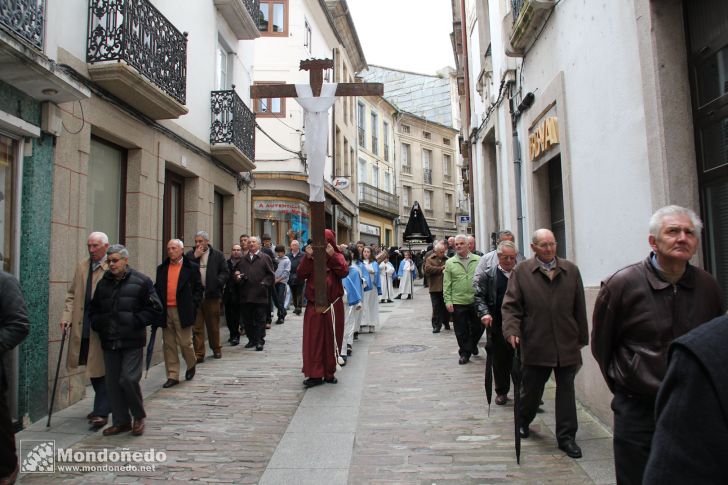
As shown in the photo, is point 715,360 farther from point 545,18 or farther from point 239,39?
point 239,39

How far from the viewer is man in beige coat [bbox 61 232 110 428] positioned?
5426mm

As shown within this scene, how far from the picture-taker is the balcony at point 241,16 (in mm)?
11766

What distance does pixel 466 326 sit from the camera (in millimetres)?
8281

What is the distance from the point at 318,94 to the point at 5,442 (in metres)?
4.82

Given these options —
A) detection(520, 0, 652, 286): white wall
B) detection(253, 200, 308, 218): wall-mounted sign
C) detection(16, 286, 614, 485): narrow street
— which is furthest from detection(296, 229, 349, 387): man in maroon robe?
detection(253, 200, 308, 218): wall-mounted sign

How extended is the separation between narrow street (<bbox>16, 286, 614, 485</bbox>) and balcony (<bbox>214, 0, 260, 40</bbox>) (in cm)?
787

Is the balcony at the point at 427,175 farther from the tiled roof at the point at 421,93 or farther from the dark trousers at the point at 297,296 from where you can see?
the dark trousers at the point at 297,296

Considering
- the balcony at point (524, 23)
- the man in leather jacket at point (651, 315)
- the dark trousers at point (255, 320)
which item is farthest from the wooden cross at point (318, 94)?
the man in leather jacket at point (651, 315)

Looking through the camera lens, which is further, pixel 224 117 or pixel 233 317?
pixel 224 117

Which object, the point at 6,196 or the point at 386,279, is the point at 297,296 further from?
the point at 6,196

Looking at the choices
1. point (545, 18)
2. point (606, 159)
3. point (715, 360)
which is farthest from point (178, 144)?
point (715, 360)

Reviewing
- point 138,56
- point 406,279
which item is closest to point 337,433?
point 138,56

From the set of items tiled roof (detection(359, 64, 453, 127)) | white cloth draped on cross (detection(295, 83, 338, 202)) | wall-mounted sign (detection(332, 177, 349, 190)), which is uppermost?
tiled roof (detection(359, 64, 453, 127))

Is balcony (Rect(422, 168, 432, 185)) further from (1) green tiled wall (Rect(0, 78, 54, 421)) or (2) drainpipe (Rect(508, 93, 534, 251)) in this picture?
(1) green tiled wall (Rect(0, 78, 54, 421))
